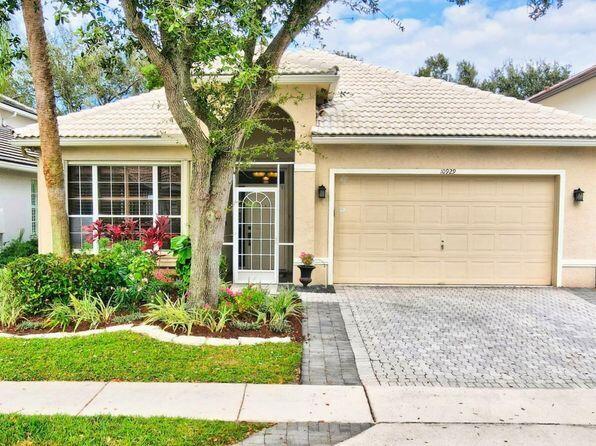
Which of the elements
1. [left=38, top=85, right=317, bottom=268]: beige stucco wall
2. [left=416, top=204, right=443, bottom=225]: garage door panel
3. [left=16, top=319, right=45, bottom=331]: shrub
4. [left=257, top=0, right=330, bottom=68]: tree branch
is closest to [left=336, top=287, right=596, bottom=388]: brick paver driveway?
[left=416, top=204, right=443, bottom=225]: garage door panel

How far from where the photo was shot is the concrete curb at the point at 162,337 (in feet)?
21.5

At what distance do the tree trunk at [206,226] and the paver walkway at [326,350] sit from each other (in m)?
1.72

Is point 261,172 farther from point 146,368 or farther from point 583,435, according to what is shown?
point 583,435

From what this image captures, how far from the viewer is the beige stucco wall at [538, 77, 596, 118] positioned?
16002 mm

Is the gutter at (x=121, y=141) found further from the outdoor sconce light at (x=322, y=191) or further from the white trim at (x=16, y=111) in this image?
the white trim at (x=16, y=111)

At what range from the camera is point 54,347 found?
6.29 m

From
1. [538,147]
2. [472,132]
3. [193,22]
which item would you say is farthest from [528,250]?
[193,22]

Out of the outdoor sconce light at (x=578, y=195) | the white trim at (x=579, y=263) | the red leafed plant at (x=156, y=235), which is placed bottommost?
the white trim at (x=579, y=263)

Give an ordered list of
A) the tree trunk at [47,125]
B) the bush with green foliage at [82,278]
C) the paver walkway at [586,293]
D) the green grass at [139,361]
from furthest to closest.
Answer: the paver walkway at [586,293]
the tree trunk at [47,125]
the bush with green foliage at [82,278]
the green grass at [139,361]

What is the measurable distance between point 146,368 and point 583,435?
183 inches

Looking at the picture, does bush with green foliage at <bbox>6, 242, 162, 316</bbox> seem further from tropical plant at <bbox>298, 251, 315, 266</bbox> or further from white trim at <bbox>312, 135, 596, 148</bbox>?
white trim at <bbox>312, 135, 596, 148</bbox>

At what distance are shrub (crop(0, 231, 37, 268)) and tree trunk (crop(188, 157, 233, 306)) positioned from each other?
8164 mm

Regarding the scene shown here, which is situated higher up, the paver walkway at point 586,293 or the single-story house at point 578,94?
the single-story house at point 578,94

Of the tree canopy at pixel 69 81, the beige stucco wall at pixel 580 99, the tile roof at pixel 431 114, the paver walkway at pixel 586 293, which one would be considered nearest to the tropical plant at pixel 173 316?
the tile roof at pixel 431 114
